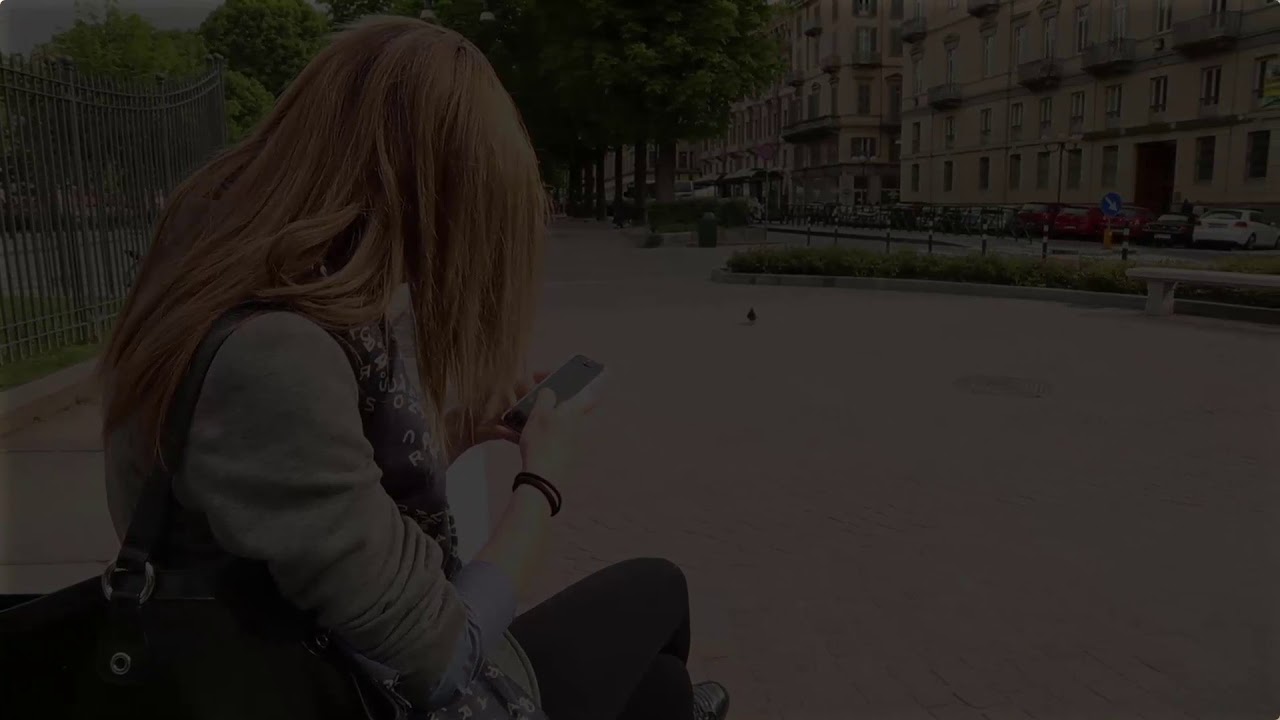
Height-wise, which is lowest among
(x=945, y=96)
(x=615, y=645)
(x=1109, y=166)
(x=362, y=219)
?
(x=615, y=645)

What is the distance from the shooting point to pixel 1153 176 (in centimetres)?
4122

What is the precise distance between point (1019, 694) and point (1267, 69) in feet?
123

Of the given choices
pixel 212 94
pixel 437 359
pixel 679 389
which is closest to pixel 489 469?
pixel 679 389

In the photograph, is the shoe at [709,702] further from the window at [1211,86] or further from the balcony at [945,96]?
the balcony at [945,96]

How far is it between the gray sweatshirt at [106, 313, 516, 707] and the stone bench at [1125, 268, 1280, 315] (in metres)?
13.1

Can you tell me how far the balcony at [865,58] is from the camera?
63.8 metres

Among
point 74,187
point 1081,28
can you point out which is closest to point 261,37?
point 1081,28

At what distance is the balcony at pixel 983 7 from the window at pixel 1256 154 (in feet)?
50.9

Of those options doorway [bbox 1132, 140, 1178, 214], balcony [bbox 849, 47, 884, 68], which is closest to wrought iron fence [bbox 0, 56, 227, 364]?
doorway [bbox 1132, 140, 1178, 214]

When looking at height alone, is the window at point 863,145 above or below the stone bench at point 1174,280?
above

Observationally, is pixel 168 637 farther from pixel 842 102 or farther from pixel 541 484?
pixel 842 102

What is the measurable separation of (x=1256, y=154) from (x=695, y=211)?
19.5m

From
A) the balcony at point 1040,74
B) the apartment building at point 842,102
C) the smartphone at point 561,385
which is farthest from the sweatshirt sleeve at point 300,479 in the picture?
the apartment building at point 842,102

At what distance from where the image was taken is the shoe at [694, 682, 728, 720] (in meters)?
2.31
